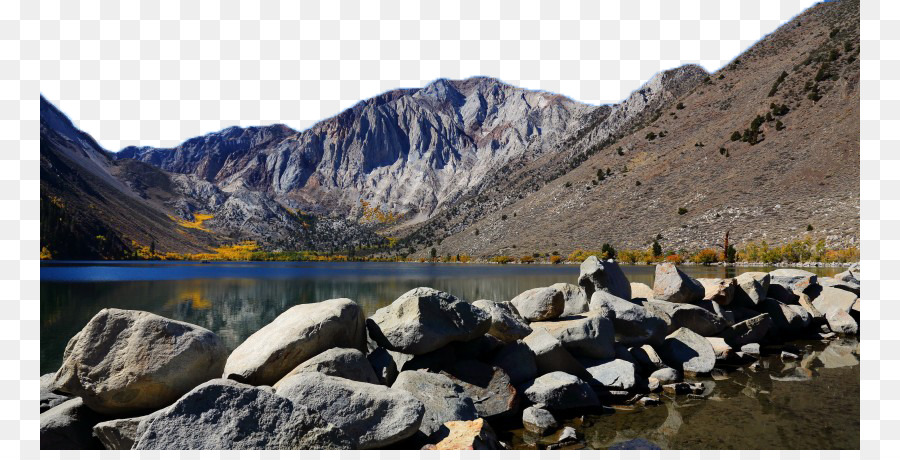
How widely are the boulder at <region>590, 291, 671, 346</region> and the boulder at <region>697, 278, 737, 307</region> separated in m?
4.49

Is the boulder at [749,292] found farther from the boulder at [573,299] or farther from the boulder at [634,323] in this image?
the boulder at [573,299]

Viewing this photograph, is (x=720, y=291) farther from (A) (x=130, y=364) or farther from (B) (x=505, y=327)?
(A) (x=130, y=364)

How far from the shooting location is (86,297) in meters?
44.7

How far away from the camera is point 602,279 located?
1873 centimetres

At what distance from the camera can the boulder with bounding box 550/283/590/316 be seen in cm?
1720

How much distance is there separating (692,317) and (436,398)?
39.2 feet

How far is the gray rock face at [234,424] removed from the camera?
7285 millimetres

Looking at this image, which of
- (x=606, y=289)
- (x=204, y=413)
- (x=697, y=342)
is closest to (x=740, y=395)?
(x=697, y=342)

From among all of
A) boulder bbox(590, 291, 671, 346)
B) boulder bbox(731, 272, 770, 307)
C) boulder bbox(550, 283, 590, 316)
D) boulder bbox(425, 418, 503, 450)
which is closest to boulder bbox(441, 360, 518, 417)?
boulder bbox(425, 418, 503, 450)

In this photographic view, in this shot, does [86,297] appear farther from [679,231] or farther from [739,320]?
[679,231]

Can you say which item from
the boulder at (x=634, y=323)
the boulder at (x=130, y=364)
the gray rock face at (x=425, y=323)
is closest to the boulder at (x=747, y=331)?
the boulder at (x=634, y=323)

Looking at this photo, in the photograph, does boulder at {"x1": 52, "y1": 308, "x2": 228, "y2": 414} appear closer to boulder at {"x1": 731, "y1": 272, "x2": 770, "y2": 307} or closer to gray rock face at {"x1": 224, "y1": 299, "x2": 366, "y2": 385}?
gray rock face at {"x1": 224, "y1": 299, "x2": 366, "y2": 385}

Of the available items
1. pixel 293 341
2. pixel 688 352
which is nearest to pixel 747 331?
pixel 688 352

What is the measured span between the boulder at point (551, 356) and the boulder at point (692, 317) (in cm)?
588
